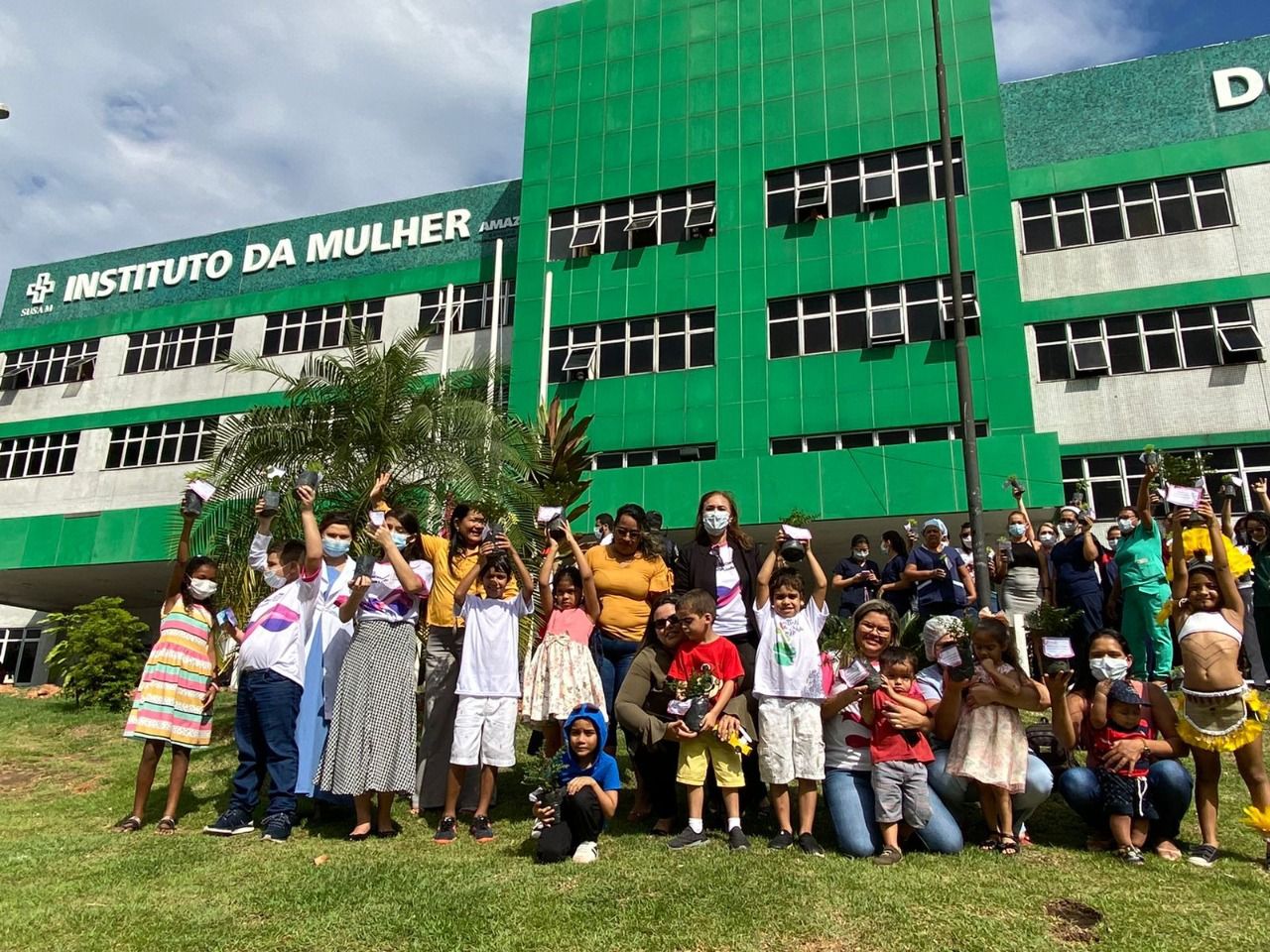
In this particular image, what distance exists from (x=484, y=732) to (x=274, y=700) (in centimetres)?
142

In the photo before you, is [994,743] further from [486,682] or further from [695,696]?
[486,682]

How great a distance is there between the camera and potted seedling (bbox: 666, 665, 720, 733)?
17.7 ft

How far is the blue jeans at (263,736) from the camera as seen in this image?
5969mm

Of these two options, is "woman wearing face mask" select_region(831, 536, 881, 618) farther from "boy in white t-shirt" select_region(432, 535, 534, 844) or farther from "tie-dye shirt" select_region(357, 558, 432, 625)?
"tie-dye shirt" select_region(357, 558, 432, 625)

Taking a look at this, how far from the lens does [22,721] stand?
12672 mm

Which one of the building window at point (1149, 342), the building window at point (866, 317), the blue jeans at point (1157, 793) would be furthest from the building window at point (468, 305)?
the blue jeans at point (1157, 793)

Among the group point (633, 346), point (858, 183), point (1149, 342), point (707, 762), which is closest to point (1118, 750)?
point (707, 762)

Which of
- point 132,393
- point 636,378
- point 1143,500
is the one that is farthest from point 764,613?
point 132,393

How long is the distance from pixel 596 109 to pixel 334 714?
69.0ft

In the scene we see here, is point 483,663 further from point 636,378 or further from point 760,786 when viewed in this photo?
point 636,378

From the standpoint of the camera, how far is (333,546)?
6.43 meters

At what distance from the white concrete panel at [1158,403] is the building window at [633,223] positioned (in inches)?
335

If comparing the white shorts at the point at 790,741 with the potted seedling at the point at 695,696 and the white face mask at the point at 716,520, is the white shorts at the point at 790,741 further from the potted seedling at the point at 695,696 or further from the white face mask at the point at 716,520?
the white face mask at the point at 716,520

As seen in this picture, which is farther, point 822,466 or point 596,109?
point 596,109
